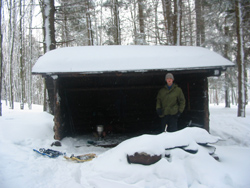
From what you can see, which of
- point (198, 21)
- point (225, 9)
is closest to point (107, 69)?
point (225, 9)

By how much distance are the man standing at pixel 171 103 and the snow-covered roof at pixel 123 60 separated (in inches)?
21.0

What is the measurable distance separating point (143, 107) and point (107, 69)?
4.40 meters

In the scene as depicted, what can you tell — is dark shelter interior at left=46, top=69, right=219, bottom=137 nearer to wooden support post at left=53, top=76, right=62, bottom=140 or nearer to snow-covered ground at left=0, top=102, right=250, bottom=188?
wooden support post at left=53, top=76, right=62, bottom=140

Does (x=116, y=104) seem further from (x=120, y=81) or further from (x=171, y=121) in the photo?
(x=171, y=121)

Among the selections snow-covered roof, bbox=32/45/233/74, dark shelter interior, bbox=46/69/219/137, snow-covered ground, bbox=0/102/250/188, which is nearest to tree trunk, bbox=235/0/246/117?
dark shelter interior, bbox=46/69/219/137

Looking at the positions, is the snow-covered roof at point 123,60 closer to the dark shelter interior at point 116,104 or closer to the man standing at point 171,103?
the man standing at point 171,103

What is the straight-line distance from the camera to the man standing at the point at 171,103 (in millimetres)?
4758

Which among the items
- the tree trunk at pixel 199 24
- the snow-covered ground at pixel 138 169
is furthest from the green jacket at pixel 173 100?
the tree trunk at pixel 199 24

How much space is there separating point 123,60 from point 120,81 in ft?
9.42

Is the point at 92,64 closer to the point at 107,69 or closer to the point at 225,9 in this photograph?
the point at 107,69

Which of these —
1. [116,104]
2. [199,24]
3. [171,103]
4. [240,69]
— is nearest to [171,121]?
[171,103]

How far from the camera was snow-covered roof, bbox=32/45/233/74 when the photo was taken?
4.63 meters

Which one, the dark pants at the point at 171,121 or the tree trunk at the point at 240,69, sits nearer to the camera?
the dark pants at the point at 171,121

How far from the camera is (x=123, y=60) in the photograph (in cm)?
499
